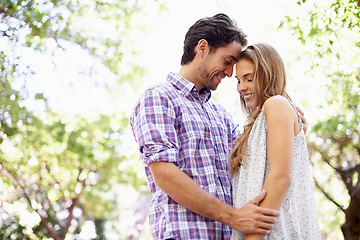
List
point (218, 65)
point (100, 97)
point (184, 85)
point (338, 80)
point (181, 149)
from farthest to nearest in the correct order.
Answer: point (100, 97), point (338, 80), point (218, 65), point (184, 85), point (181, 149)

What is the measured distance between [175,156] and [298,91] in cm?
956

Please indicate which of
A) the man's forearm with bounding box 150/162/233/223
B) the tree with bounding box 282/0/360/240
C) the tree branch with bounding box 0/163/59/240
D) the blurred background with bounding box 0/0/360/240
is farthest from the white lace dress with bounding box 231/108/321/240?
the tree branch with bounding box 0/163/59/240

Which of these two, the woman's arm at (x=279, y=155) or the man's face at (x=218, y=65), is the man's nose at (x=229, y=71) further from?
the woman's arm at (x=279, y=155)

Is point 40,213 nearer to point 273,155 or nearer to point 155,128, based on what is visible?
point 155,128

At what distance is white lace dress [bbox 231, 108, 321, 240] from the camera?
212 centimetres

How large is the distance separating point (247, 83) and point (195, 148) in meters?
0.43

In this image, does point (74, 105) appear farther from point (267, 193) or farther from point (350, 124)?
point (267, 193)

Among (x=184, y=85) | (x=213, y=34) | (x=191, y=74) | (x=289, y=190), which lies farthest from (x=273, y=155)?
(x=213, y=34)

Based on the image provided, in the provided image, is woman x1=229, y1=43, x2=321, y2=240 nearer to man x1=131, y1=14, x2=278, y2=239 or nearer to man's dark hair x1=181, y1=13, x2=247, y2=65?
man x1=131, y1=14, x2=278, y2=239

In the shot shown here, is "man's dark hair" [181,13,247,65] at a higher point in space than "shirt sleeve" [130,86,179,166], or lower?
higher

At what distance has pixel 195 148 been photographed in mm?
2316

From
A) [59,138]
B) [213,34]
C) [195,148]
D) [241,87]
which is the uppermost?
[213,34]

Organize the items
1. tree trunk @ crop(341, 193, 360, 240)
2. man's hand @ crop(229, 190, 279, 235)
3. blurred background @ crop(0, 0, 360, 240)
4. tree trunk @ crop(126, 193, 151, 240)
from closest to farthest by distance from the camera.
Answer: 1. man's hand @ crop(229, 190, 279, 235)
2. tree trunk @ crop(341, 193, 360, 240)
3. blurred background @ crop(0, 0, 360, 240)
4. tree trunk @ crop(126, 193, 151, 240)

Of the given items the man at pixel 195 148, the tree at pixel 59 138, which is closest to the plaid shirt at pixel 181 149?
the man at pixel 195 148
